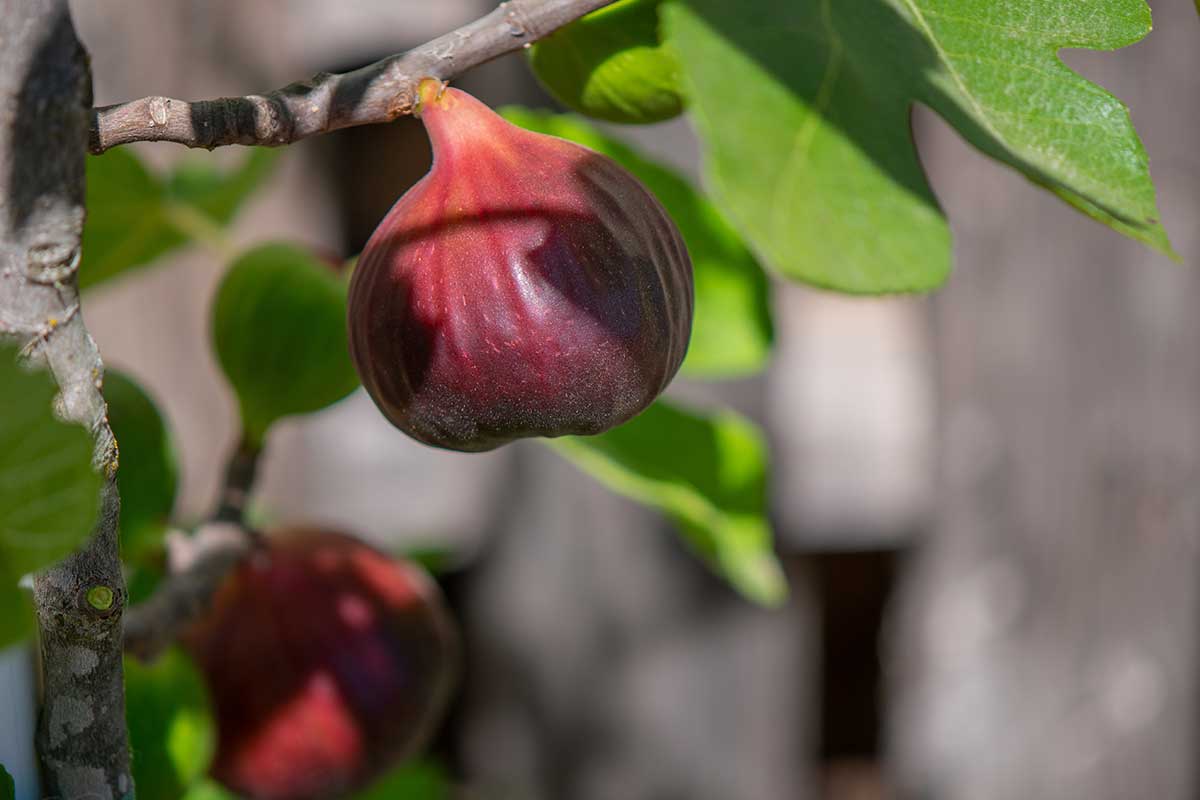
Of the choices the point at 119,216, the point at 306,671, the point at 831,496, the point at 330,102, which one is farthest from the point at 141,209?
the point at 831,496

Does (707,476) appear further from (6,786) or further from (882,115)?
(6,786)

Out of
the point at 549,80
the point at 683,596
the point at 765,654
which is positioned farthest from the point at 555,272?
the point at 765,654

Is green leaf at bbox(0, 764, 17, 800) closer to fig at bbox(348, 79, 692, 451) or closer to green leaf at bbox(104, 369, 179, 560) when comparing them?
fig at bbox(348, 79, 692, 451)

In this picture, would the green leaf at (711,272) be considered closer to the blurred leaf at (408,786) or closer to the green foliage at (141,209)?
the green foliage at (141,209)

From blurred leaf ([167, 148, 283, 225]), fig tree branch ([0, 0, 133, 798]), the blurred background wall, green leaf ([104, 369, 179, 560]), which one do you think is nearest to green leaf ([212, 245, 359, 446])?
green leaf ([104, 369, 179, 560])

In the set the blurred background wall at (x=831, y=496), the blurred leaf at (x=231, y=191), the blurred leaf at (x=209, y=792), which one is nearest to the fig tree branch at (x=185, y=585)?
the blurred leaf at (x=209, y=792)

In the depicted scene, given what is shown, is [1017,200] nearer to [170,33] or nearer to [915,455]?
[915,455]
